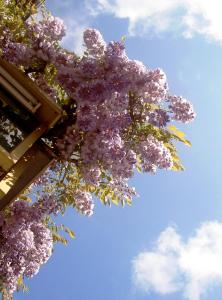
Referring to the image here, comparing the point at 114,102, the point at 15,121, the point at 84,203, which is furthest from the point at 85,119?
the point at 84,203

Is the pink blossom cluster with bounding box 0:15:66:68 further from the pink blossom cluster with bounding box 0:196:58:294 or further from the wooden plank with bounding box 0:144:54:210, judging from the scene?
the pink blossom cluster with bounding box 0:196:58:294

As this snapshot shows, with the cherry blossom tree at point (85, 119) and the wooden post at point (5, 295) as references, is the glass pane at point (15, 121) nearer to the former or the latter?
the cherry blossom tree at point (85, 119)

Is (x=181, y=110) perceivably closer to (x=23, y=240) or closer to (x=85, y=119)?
(x=85, y=119)

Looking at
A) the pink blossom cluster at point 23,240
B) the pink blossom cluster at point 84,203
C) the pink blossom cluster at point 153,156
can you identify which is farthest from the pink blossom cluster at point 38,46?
the pink blossom cluster at point 84,203

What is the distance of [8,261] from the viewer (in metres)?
8.83

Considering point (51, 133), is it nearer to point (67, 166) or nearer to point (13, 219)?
point (67, 166)

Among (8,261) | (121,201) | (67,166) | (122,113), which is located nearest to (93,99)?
(122,113)

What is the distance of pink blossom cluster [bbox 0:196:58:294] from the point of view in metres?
8.80

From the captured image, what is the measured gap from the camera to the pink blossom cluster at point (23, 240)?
8.80 meters

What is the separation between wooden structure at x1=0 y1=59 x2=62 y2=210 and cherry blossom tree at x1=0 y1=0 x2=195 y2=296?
1.45ft

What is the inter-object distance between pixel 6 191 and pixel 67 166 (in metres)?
1.90

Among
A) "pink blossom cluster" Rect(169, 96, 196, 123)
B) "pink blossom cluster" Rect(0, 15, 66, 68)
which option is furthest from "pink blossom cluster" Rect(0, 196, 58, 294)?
"pink blossom cluster" Rect(169, 96, 196, 123)

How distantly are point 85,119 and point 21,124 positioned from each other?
4.47ft

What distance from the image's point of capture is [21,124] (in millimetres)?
8328
